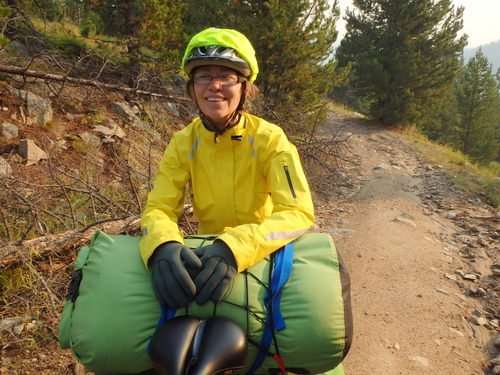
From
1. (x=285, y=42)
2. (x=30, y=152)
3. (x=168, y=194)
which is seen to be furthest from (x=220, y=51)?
(x=285, y=42)

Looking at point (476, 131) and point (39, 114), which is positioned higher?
point (476, 131)

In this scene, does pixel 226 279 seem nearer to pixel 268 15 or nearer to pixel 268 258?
pixel 268 258

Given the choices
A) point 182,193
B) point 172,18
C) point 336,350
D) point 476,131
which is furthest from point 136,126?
point 476,131

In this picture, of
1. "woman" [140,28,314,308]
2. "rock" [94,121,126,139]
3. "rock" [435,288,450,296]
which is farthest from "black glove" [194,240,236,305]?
"rock" [94,121,126,139]

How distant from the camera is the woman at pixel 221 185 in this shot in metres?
1.48

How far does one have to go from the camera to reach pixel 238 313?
1.44 meters

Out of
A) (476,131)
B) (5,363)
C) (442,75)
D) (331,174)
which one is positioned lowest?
(5,363)

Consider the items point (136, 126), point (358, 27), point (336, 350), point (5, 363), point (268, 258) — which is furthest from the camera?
point (358, 27)

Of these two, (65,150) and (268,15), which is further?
(268,15)

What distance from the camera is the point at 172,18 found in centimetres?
668

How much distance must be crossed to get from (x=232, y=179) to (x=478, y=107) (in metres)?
24.8

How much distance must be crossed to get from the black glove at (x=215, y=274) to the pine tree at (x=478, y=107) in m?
23.2

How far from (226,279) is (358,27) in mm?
16280

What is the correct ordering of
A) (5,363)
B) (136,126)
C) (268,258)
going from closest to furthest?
(268,258)
(5,363)
(136,126)
